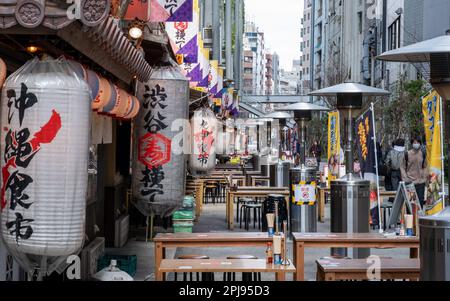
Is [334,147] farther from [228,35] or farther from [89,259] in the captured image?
[228,35]

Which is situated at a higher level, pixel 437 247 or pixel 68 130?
pixel 68 130

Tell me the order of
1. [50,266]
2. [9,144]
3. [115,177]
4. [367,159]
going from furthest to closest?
[367,159] → [115,177] → [50,266] → [9,144]

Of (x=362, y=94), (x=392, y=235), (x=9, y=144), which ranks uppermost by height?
(x=362, y=94)

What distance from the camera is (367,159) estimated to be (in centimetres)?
1930

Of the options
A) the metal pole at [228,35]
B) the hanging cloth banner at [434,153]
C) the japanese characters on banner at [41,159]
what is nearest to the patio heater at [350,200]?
the hanging cloth banner at [434,153]

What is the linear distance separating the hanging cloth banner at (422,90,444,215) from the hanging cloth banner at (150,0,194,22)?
457 cm

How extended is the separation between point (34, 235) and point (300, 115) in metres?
15.7

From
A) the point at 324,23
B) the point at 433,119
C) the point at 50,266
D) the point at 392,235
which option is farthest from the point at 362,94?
the point at 324,23

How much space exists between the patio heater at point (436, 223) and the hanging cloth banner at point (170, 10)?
6034 millimetres

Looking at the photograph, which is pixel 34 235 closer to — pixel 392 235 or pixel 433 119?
pixel 392 235

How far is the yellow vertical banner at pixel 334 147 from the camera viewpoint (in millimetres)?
24906

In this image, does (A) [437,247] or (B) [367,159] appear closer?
(A) [437,247]

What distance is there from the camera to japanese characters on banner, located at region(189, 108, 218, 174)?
23906 millimetres

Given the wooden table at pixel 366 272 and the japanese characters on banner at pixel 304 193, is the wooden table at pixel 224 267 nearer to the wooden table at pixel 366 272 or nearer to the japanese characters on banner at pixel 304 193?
the wooden table at pixel 366 272
